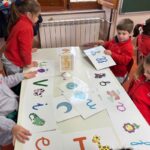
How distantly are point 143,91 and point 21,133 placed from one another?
0.82 metres

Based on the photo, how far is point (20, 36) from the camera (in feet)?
5.25

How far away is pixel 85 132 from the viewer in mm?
1041

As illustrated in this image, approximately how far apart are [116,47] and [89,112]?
842mm

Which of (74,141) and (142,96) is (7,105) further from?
(142,96)

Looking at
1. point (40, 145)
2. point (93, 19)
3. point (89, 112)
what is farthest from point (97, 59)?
point (93, 19)

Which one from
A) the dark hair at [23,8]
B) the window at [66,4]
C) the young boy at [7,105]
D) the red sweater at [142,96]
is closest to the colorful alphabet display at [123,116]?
the red sweater at [142,96]

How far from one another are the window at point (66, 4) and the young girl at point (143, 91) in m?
1.76

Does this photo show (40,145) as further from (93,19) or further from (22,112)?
(93,19)

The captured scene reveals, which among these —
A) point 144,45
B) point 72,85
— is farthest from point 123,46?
point 72,85

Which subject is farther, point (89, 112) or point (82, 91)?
point (82, 91)

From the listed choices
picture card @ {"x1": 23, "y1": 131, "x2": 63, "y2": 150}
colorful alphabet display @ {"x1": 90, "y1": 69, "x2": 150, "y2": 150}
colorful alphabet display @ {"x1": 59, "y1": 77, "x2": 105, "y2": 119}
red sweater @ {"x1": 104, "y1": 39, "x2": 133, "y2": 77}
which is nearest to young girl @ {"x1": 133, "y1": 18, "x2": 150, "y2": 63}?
red sweater @ {"x1": 104, "y1": 39, "x2": 133, "y2": 77}

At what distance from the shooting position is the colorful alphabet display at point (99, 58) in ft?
5.20

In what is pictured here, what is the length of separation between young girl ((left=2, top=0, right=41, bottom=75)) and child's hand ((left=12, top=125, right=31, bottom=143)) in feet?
2.18

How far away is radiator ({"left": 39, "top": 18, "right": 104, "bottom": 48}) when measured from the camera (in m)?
2.72
